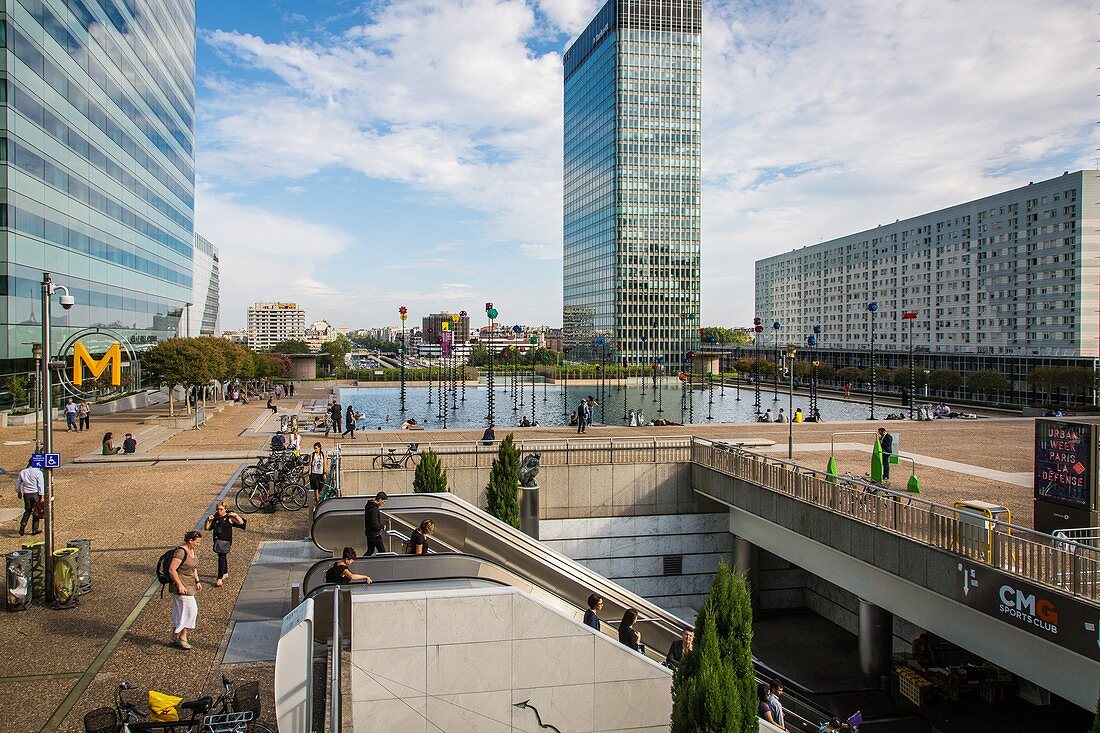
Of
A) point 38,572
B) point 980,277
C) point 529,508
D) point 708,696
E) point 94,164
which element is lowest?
point 529,508

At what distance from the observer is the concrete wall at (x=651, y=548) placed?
23.9 metres

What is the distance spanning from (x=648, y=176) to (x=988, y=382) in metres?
83.1

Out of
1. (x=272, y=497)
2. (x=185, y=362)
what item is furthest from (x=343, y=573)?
(x=185, y=362)

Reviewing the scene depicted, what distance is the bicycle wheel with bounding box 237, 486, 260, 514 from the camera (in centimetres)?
2112

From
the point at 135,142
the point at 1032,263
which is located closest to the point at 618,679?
the point at 135,142

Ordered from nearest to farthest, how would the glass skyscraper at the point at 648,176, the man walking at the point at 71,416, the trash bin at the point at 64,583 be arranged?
the trash bin at the point at 64,583 < the man walking at the point at 71,416 < the glass skyscraper at the point at 648,176

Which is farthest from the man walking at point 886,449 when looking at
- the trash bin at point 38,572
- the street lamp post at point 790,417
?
the trash bin at point 38,572

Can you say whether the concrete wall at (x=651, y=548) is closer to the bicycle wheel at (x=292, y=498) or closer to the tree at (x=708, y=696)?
the bicycle wheel at (x=292, y=498)

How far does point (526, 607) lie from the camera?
10273mm

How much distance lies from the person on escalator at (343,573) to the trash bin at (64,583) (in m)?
5.40

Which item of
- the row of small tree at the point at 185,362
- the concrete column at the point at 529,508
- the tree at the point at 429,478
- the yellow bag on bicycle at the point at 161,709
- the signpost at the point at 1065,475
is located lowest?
the concrete column at the point at 529,508

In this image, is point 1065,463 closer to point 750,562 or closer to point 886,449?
point 886,449

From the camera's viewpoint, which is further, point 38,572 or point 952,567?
point 952,567

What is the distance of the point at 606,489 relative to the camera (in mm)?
24156
